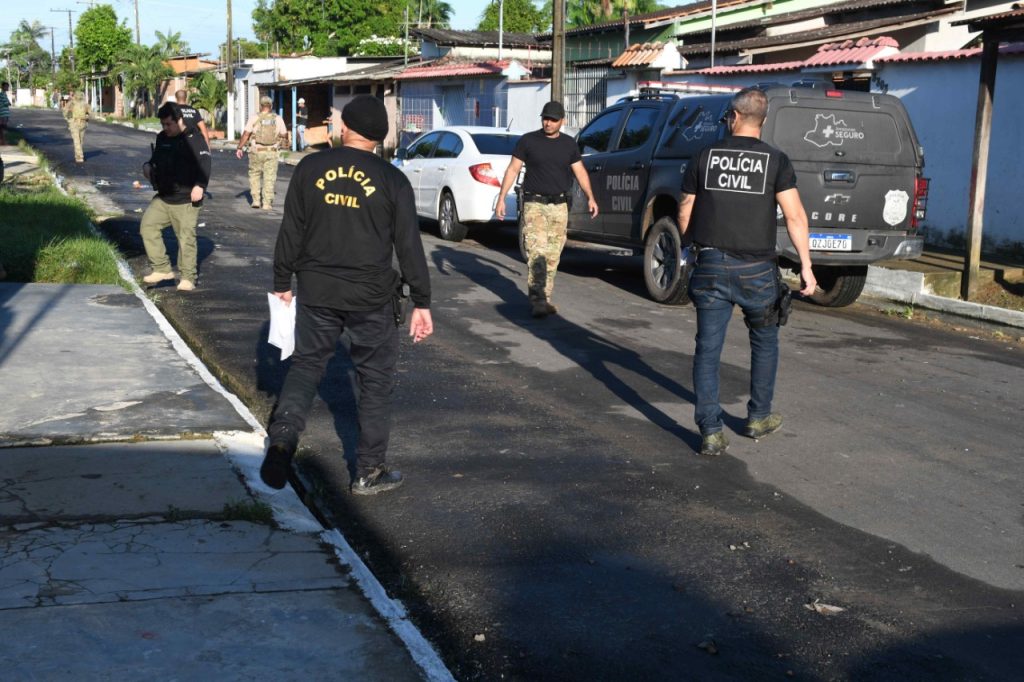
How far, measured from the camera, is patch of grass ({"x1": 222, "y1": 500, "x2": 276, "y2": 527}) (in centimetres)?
519

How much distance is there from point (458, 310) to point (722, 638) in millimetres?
7260

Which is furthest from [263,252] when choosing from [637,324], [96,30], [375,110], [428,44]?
[96,30]

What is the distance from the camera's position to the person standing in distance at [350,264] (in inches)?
212

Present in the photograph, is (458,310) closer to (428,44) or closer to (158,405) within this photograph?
(158,405)

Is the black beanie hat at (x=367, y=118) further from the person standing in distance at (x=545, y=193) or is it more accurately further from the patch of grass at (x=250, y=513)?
the person standing in distance at (x=545, y=193)

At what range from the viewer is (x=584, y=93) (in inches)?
1064

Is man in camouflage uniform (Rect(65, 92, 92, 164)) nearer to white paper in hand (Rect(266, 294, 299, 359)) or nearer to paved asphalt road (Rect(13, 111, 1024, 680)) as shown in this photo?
paved asphalt road (Rect(13, 111, 1024, 680))

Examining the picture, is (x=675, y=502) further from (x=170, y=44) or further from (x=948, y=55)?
(x=170, y=44)

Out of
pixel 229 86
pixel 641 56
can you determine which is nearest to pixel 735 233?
pixel 641 56

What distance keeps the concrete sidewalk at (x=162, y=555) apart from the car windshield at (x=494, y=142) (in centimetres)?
950

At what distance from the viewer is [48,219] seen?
15.2m

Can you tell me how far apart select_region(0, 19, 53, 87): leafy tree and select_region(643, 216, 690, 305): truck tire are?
159065 mm

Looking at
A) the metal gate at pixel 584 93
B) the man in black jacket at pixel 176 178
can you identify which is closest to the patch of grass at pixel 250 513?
the man in black jacket at pixel 176 178

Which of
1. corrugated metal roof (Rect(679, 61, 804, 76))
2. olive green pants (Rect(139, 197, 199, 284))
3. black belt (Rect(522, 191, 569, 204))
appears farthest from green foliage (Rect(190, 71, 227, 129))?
black belt (Rect(522, 191, 569, 204))
